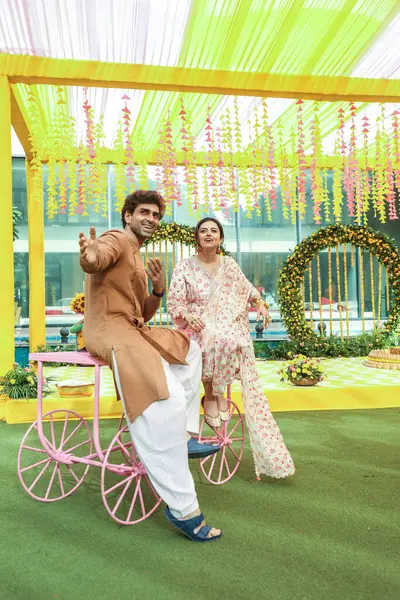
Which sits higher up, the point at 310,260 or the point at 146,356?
the point at 310,260

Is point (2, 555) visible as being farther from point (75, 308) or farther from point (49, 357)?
point (75, 308)

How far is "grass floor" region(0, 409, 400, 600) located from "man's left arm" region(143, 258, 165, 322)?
3.23ft

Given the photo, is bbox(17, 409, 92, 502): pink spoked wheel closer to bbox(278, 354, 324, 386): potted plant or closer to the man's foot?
the man's foot

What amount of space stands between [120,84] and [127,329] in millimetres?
2955

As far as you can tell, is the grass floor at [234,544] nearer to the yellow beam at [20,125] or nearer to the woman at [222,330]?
the woman at [222,330]

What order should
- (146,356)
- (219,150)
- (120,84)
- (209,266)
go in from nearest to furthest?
(146,356) → (209,266) → (120,84) → (219,150)

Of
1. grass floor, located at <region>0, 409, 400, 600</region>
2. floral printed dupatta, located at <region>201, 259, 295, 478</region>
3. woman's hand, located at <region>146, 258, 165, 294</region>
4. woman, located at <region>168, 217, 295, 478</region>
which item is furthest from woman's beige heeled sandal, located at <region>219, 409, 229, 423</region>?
woman's hand, located at <region>146, 258, 165, 294</region>

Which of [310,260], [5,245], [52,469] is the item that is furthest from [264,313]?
[310,260]

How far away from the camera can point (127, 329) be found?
97.1 inches

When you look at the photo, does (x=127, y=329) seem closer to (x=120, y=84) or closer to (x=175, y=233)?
(x=120, y=84)

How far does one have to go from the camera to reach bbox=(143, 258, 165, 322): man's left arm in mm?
2602

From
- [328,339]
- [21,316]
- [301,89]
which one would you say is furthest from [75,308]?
[301,89]

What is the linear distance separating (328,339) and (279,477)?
569 centimetres

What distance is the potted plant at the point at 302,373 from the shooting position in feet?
17.1
